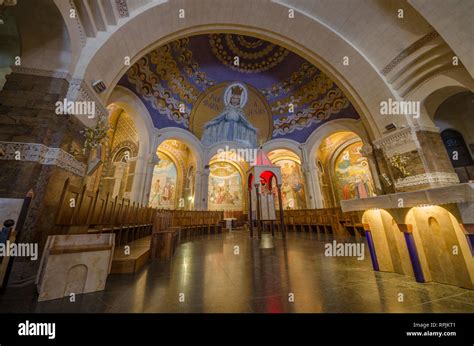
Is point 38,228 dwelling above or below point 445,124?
below

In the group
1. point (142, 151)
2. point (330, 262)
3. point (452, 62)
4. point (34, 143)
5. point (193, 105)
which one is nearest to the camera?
point (330, 262)

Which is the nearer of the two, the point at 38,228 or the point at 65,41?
the point at 38,228

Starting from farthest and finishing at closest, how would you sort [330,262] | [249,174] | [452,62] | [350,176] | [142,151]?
[350,176]
[142,151]
[249,174]
[452,62]
[330,262]

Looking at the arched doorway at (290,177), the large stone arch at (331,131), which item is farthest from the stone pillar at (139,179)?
the large stone arch at (331,131)

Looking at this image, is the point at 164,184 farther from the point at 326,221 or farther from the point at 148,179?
the point at 326,221

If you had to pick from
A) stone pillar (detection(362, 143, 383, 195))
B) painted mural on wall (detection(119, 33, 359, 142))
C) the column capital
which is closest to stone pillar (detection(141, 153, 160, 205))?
painted mural on wall (detection(119, 33, 359, 142))

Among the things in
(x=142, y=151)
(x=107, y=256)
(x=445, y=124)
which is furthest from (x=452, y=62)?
(x=142, y=151)

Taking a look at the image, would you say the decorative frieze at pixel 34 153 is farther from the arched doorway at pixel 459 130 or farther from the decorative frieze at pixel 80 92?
the arched doorway at pixel 459 130

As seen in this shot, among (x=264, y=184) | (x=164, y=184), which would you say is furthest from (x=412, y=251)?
(x=164, y=184)

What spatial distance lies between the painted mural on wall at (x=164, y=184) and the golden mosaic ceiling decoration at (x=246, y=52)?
8.51m

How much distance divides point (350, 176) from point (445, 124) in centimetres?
722

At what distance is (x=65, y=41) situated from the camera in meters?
3.71

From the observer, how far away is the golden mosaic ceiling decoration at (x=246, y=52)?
10710 millimetres

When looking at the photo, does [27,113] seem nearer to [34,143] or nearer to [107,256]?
[34,143]
